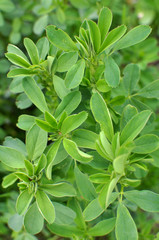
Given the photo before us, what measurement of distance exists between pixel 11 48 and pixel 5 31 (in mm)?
921

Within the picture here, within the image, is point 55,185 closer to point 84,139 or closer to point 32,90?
point 84,139

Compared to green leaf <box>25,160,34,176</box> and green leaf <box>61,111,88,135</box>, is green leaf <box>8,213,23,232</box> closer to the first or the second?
green leaf <box>25,160,34,176</box>

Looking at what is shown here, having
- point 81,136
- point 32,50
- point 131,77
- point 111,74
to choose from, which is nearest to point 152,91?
point 131,77

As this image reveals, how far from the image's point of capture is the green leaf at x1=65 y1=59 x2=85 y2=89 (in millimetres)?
746

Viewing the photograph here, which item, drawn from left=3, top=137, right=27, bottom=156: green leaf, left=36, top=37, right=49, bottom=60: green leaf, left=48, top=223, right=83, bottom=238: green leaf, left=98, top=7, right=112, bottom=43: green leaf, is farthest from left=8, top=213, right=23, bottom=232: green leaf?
left=98, top=7, right=112, bottom=43: green leaf

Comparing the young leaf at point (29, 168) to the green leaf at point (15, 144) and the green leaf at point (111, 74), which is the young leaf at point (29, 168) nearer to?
the green leaf at point (15, 144)

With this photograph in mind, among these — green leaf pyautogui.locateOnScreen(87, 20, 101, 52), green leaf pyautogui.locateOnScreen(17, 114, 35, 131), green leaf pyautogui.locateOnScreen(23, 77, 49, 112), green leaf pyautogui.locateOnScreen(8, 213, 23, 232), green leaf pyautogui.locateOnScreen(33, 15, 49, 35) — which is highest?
green leaf pyautogui.locateOnScreen(33, 15, 49, 35)

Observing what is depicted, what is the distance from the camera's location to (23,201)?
0.76 meters

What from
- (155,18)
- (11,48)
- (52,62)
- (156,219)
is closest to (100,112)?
(52,62)

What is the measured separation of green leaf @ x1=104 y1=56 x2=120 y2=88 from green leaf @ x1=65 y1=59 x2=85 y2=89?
0.07 metres

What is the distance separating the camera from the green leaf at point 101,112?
0.74m

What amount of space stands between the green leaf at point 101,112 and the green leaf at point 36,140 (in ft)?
0.60

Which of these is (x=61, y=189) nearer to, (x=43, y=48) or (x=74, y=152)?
(x=74, y=152)

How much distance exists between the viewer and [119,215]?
77cm
